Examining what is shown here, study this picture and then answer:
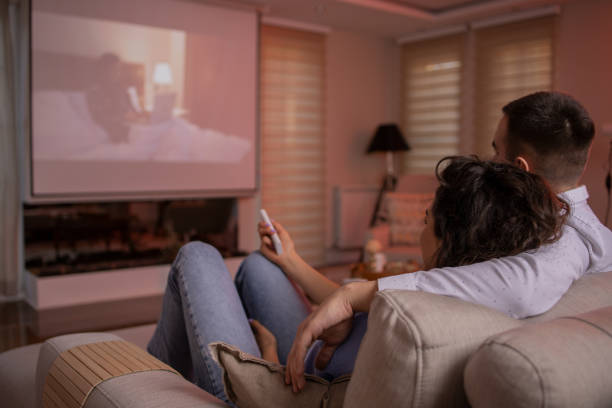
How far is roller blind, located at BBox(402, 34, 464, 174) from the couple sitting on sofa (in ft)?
14.3

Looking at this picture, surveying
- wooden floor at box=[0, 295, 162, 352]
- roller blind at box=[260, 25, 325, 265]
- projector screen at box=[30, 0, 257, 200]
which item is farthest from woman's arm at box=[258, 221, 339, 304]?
roller blind at box=[260, 25, 325, 265]

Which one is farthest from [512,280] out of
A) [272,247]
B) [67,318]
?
[67,318]

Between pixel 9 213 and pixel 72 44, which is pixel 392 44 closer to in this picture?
pixel 72 44

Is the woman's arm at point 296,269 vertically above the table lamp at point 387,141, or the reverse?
the table lamp at point 387,141

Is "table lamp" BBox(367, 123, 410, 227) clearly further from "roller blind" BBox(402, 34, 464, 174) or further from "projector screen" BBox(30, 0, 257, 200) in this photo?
"projector screen" BBox(30, 0, 257, 200)

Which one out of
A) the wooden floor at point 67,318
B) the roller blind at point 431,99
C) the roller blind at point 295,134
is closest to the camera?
the wooden floor at point 67,318

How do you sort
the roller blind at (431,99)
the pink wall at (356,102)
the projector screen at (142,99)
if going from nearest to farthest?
the projector screen at (142,99) < the roller blind at (431,99) < the pink wall at (356,102)

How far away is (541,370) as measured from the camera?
0.60 metres

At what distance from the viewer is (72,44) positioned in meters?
3.89

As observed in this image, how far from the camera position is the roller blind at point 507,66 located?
4.92m

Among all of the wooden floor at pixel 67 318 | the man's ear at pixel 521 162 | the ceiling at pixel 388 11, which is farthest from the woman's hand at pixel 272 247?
the ceiling at pixel 388 11

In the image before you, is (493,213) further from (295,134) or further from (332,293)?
(295,134)

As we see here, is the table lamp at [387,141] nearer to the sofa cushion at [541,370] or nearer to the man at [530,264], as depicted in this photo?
the man at [530,264]

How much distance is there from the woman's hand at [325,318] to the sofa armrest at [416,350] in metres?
0.21
